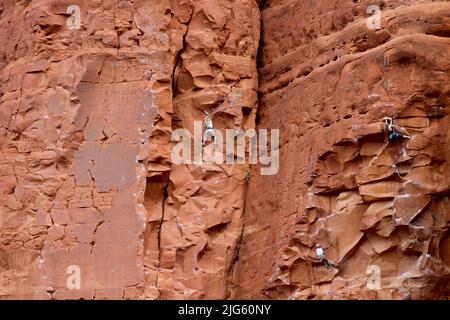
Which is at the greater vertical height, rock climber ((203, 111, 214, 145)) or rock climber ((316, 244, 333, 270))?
rock climber ((203, 111, 214, 145))

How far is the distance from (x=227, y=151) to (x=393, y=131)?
296 cm

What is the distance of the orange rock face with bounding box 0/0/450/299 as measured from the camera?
1934cm

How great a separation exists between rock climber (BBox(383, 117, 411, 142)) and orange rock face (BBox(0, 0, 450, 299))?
56mm

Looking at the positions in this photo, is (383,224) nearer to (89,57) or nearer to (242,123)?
(242,123)

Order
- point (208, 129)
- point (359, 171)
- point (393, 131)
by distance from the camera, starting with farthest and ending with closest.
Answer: point (208, 129) → point (359, 171) → point (393, 131)

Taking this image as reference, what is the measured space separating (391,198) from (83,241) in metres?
4.58

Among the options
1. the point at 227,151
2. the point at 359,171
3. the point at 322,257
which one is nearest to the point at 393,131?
the point at 359,171

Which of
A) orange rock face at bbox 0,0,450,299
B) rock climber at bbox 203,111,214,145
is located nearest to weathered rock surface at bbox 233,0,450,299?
orange rock face at bbox 0,0,450,299

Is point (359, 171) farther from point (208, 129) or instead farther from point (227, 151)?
point (208, 129)

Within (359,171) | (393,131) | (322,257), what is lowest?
(322,257)

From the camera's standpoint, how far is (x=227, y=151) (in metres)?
21.1

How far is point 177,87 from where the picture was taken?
21.3 m

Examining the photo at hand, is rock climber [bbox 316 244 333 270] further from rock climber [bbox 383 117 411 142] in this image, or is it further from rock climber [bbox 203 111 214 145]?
rock climber [bbox 203 111 214 145]

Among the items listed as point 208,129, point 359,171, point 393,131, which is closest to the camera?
point 393,131
